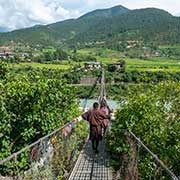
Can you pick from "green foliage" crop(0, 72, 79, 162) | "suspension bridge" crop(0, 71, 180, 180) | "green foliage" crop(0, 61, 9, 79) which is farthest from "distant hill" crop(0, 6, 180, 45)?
"suspension bridge" crop(0, 71, 180, 180)

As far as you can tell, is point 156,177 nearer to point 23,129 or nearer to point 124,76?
point 23,129

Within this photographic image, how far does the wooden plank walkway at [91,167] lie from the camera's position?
6.60 m

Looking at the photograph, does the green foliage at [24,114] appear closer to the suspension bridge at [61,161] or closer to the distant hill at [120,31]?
the suspension bridge at [61,161]

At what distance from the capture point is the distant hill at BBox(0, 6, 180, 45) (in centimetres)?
10519

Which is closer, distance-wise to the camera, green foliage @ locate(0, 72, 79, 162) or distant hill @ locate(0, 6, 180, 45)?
green foliage @ locate(0, 72, 79, 162)

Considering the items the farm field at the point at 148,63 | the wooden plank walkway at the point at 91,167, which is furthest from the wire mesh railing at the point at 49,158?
the farm field at the point at 148,63

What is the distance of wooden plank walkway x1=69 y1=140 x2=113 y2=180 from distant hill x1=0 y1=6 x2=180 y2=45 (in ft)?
293

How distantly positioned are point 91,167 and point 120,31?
4584 inches

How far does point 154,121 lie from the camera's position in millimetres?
8078

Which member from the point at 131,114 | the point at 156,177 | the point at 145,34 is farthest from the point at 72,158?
the point at 145,34

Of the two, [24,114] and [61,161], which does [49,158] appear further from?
[24,114]

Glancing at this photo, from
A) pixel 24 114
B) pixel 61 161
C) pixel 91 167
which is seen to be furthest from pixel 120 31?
pixel 61 161

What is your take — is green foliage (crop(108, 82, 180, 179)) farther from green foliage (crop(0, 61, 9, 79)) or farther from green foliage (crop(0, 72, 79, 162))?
green foliage (crop(0, 61, 9, 79))

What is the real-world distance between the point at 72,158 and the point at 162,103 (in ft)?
8.81
